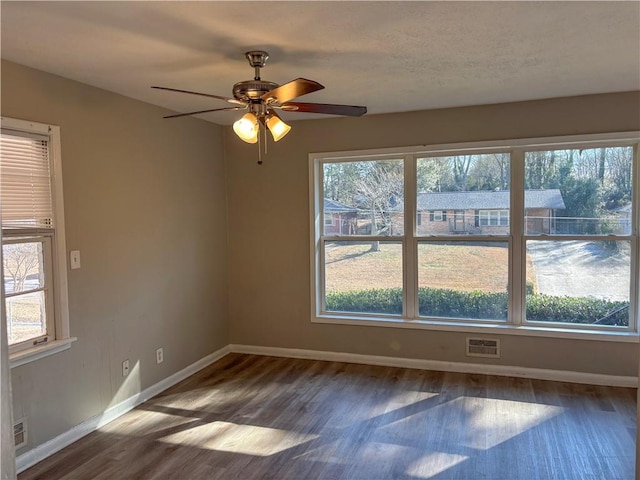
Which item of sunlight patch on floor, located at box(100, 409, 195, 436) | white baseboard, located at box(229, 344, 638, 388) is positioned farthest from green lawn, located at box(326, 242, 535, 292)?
sunlight patch on floor, located at box(100, 409, 195, 436)

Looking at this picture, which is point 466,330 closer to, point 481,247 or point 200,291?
point 481,247

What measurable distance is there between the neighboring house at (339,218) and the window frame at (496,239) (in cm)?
10

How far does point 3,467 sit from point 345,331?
12.2 feet

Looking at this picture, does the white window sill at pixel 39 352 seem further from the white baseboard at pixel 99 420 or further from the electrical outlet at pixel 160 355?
the electrical outlet at pixel 160 355

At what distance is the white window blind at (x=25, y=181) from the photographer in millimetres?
2578

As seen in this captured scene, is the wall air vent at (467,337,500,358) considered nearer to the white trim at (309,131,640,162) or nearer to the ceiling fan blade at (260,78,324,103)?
the white trim at (309,131,640,162)

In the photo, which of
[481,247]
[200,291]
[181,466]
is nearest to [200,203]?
[200,291]

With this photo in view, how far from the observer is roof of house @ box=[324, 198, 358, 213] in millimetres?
4467

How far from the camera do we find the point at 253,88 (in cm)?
240

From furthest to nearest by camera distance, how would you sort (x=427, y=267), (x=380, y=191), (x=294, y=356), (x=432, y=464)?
1. (x=294, y=356)
2. (x=380, y=191)
3. (x=427, y=267)
4. (x=432, y=464)

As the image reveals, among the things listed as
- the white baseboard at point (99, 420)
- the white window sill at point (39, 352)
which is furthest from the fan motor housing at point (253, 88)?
the white baseboard at point (99, 420)

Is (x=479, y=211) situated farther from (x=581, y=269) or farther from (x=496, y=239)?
(x=581, y=269)

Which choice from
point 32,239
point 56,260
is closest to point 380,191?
point 56,260

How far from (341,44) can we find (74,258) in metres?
2.21
